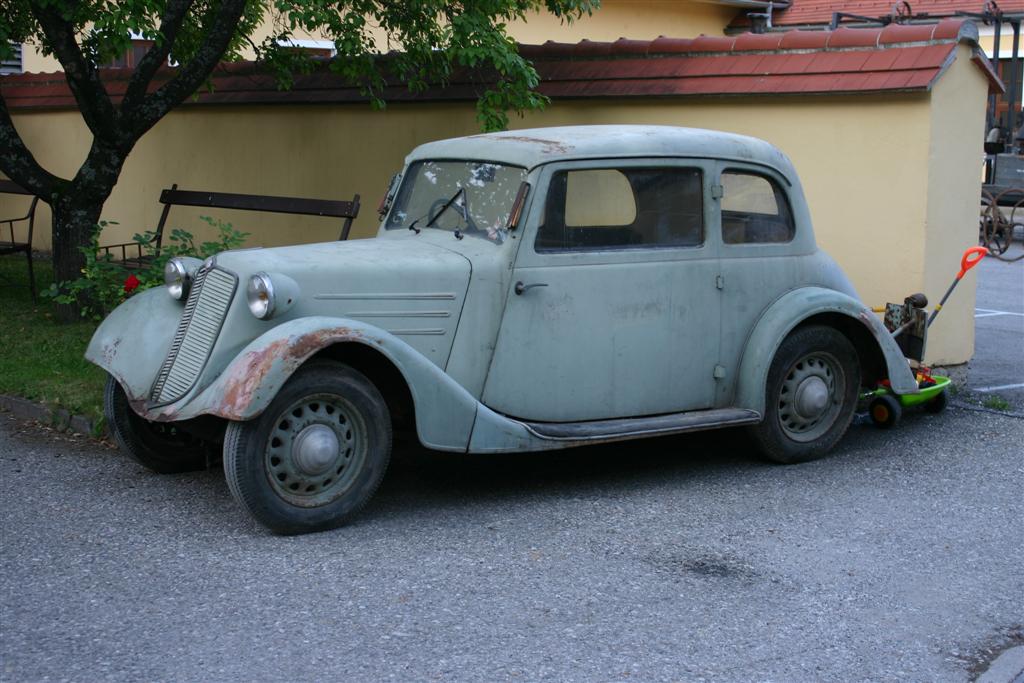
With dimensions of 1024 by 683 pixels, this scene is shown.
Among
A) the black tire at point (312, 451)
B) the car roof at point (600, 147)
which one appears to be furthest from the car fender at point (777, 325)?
the black tire at point (312, 451)

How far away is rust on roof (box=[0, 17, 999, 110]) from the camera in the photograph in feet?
26.5

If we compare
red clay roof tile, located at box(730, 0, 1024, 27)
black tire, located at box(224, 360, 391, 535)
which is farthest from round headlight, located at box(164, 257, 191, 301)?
red clay roof tile, located at box(730, 0, 1024, 27)

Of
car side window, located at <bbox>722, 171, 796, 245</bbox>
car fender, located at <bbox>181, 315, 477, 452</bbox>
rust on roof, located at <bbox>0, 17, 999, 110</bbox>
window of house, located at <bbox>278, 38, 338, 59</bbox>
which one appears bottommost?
car fender, located at <bbox>181, 315, 477, 452</bbox>

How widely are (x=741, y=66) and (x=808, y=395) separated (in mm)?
3171

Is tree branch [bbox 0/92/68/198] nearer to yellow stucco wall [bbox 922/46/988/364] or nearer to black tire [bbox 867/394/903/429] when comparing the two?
black tire [bbox 867/394/903/429]

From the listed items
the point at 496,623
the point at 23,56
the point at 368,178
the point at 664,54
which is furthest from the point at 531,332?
the point at 23,56

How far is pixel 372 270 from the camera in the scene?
18.7 feet

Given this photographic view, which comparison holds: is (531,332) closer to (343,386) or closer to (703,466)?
(343,386)

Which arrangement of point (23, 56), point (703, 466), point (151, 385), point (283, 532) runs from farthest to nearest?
1. point (23, 56)
2. point (703, 466)
3. point (151, 385)
4. point (283, 532)

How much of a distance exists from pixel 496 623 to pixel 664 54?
5.98 metres

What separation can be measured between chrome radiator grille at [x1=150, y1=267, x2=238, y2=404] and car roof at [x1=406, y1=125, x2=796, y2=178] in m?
1.51

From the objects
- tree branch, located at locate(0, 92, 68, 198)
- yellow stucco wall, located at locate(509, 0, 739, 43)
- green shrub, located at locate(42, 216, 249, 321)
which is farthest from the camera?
yellow stucco wall, located at locate(509, 0, 739, 43)

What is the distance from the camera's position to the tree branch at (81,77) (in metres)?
9.33

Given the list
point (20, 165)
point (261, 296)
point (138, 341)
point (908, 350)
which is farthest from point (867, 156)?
point (20, 165)
